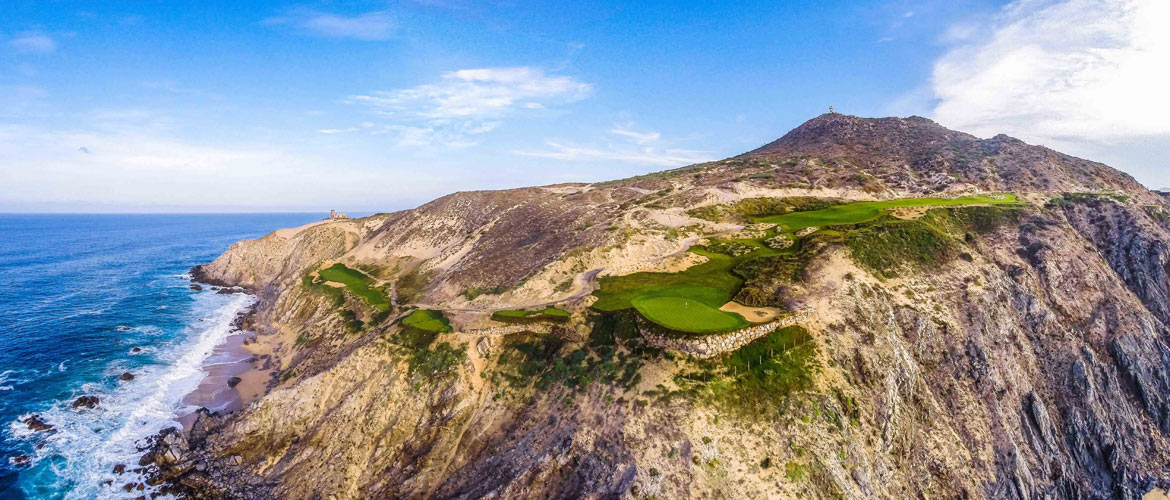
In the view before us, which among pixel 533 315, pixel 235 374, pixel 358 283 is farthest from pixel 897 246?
pixel 235 374

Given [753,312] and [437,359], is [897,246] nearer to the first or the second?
[753,312]

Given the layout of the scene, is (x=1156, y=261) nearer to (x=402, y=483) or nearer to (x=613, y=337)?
(x=613, y=337)

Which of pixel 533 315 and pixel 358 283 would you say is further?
pixel 358 283

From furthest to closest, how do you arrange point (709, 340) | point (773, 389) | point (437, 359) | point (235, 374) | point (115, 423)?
point (235, 374)
point (115, 423)
point (437, 359)
point (709, 340)
point (773, 389)

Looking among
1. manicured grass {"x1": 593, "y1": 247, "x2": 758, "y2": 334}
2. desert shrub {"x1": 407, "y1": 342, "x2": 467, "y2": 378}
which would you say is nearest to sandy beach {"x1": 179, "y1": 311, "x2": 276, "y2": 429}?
desert shrub {"x1": 407, "y1": 342, "x2": 467, "y2": 378}

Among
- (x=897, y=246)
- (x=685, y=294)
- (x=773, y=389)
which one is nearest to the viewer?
(x=773, y=389)

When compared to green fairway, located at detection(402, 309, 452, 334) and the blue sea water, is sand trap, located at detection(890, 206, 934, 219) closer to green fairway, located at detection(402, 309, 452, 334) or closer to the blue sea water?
green fairway, located at detection(402, 309, 452, 334)

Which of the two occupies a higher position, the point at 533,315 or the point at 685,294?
the point at 685,294
